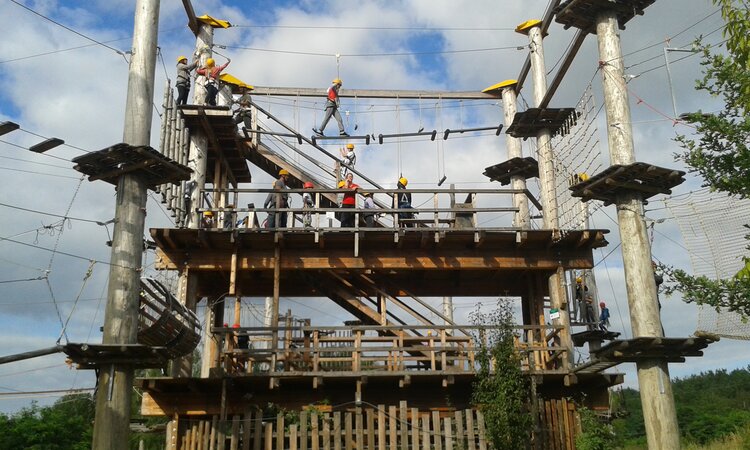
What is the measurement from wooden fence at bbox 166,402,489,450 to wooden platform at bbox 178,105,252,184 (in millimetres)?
8001

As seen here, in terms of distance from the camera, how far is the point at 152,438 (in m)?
45.2

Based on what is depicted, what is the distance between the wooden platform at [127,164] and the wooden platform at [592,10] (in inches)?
329

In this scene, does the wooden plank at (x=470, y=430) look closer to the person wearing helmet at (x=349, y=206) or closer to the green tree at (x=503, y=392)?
the green tree at (x=503, y=392)

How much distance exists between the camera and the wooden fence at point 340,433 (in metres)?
15.5

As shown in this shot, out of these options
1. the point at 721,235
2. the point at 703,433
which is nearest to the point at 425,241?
the point at 721,235

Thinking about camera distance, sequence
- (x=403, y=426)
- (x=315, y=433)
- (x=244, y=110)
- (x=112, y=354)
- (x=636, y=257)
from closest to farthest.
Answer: (x=112, y=354) < (x=636, y=257) < (x=315, y=433) < (x=403, y=426) < (x=244, y=110)

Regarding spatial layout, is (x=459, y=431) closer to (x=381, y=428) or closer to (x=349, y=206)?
(x=381, y=428)

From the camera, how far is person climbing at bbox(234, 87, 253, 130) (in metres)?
23.3

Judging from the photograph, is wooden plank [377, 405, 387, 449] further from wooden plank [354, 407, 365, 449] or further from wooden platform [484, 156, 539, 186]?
wooden platform [484, 156, 539, 186]

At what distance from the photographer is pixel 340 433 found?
15680 mm

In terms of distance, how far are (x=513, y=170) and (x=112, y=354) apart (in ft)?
50.4

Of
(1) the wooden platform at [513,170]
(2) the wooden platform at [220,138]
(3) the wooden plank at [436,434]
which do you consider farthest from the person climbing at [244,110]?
(3) the wooden plank at [436,434]

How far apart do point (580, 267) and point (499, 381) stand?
613 centimetres

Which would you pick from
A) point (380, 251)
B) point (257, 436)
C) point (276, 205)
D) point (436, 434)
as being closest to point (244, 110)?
point (276, 205)
